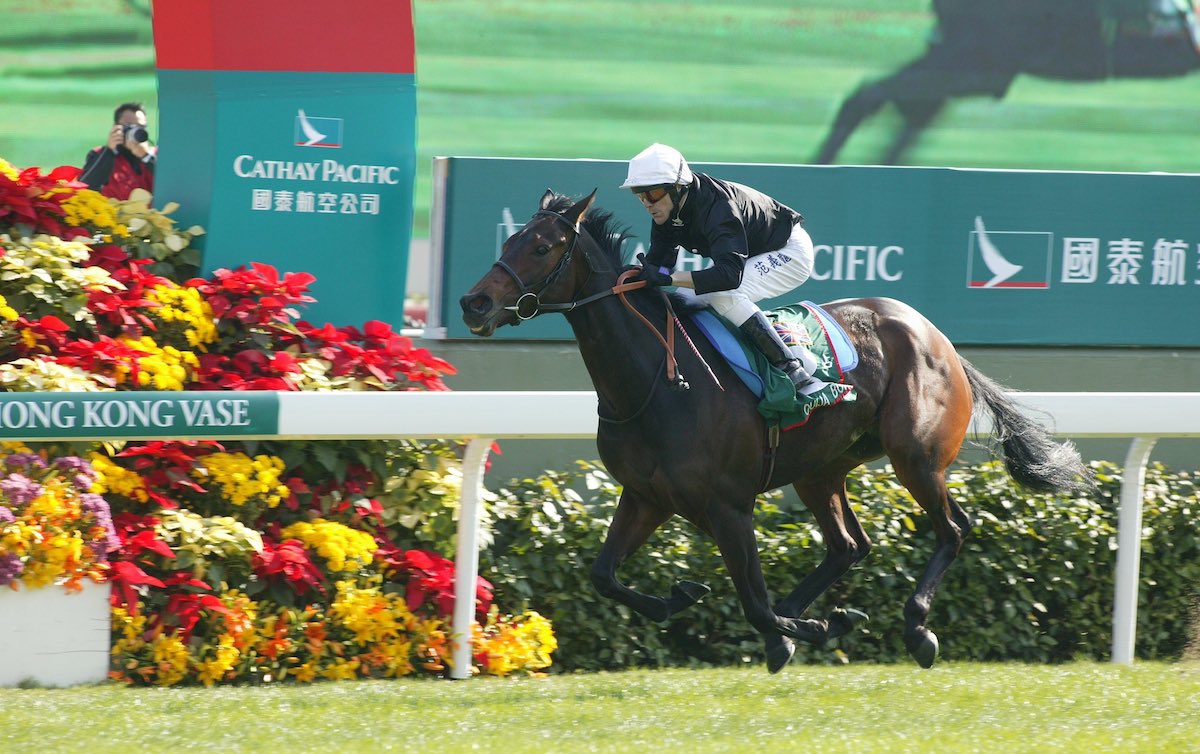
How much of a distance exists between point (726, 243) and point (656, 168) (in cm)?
33

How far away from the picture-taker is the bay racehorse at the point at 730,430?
486 cm

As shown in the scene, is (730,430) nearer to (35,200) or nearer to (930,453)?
(930,453)

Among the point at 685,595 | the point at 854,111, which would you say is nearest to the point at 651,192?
the point at 685,595

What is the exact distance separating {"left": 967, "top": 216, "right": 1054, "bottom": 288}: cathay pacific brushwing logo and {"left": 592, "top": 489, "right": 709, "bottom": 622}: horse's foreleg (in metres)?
2.70

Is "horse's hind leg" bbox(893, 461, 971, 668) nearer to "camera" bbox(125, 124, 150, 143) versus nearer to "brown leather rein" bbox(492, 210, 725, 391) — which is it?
"brown leather rein" bbox(492, 210, 725, 391)

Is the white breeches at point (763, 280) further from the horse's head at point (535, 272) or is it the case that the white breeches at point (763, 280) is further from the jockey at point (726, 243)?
the horse's head at point (535, 272)

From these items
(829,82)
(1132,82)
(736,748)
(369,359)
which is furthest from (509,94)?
(736,748)

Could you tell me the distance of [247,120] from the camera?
635 centimetres

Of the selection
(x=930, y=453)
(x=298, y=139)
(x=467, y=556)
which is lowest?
(x=467, y=556)

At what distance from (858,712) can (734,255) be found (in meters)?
1.48

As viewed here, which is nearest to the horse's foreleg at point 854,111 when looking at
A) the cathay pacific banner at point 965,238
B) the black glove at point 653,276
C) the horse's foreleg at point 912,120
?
the horse's foreleg at point 912,120

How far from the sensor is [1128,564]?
19.1 feet

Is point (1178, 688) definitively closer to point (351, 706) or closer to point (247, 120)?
point (351, 706)

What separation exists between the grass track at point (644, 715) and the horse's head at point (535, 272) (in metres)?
1.19
